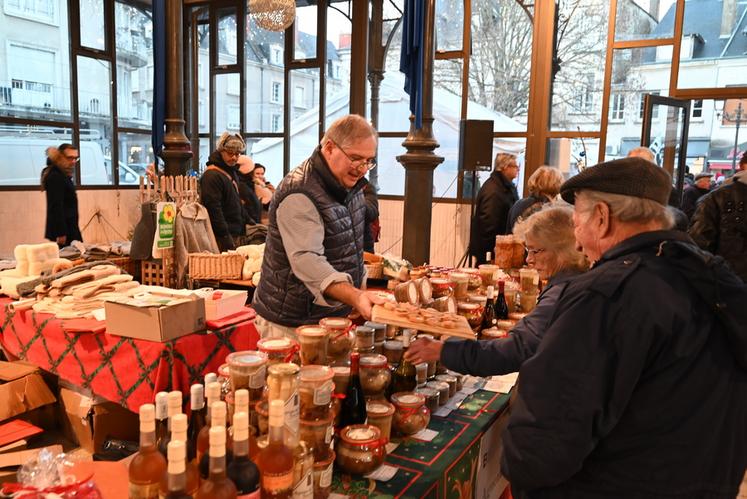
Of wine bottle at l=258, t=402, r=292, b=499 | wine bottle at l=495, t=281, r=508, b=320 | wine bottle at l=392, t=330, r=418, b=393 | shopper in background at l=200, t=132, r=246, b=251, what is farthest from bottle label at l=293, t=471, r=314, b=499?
shopper in background at l=200, t=132, r=246, b=251

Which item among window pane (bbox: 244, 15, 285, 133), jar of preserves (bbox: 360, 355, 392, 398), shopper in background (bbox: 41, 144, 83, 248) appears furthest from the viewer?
window pane (bbox: 244, 15, 285, 133)

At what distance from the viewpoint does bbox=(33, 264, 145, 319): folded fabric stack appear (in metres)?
3.13

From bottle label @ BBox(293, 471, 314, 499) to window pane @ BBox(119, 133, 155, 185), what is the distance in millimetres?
8700

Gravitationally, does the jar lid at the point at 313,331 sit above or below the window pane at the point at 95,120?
below

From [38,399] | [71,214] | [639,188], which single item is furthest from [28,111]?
[639,188]

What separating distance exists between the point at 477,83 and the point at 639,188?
672 centimetres

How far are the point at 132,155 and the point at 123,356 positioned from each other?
7.28 m

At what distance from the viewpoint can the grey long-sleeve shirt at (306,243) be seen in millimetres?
2107

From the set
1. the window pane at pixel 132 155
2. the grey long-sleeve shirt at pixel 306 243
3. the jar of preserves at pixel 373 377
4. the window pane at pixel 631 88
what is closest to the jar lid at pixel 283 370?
the jar of preserves at pixel 373 377

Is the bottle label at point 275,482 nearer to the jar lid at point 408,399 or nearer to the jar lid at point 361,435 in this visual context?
the jar lid at point 361,435

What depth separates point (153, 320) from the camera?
2.65 meters

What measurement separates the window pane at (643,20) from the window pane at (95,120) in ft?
23.2

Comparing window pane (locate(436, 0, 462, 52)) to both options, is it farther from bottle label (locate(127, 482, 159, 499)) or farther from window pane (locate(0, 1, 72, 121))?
bottle label (locate(127, 482, 159, 499))

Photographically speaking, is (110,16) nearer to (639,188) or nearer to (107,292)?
(107,292)
